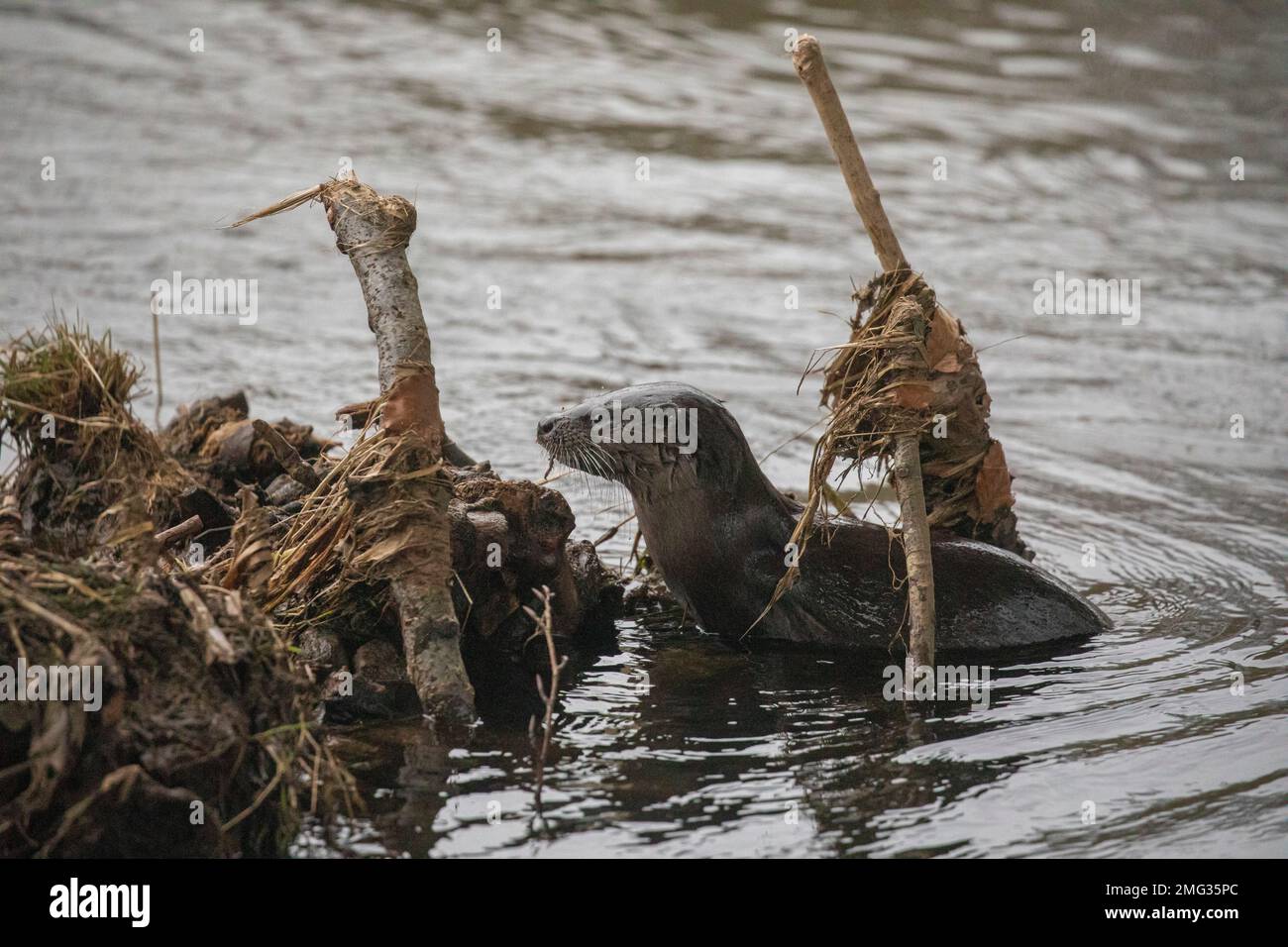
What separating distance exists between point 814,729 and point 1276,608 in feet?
8.68

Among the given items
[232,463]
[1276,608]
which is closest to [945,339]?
[1276,608]

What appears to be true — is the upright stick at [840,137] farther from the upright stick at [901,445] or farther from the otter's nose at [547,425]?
the otter's nose at [547,425]

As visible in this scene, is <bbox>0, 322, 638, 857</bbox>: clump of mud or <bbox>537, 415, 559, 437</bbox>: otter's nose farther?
<bbox>537, 415, 559, 437</bbox>: otter's nose

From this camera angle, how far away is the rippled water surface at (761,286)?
5.46m

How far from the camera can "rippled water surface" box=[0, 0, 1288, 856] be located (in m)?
5.46

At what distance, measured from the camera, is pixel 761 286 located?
13.4m

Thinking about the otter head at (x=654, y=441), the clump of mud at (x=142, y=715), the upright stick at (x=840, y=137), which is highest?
the upright stick at (x=840, y=137)

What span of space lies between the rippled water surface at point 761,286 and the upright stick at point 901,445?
1.11 feet

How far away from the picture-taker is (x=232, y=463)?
712cm

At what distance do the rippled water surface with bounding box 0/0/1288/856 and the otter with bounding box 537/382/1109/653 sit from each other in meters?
0.21

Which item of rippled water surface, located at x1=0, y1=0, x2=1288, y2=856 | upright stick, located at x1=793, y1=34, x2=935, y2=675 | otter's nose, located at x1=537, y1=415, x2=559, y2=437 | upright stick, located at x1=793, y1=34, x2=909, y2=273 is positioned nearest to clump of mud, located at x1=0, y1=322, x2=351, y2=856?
rippled water surface, located at x1=0, y1=0, x2=1288, y2=856

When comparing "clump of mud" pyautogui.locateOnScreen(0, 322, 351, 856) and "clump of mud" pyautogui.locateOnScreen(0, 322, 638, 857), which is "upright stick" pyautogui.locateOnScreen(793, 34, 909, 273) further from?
"clump of mud" pyautogui.locateOnScreen(0, 322, 351, 856)

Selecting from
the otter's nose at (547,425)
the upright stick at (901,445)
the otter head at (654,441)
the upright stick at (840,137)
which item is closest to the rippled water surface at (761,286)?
the upright stick at (901,445)

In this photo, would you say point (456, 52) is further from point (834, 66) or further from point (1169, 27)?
point (1169, 27)
